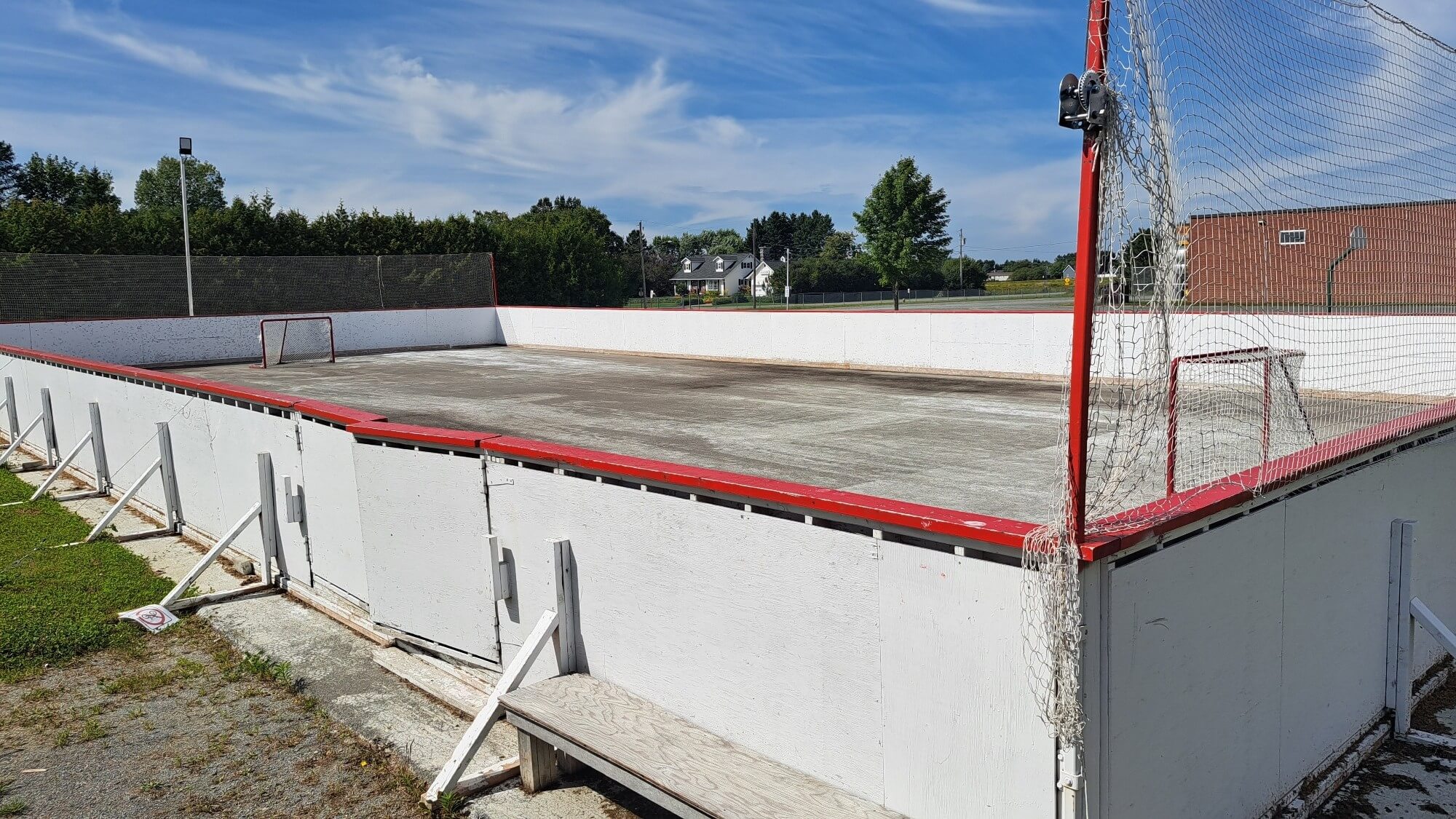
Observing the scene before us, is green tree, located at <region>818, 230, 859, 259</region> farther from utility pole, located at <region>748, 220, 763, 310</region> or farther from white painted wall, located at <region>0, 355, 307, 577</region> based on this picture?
white painted wall, located at <region>0, 355, 307, 577</region>

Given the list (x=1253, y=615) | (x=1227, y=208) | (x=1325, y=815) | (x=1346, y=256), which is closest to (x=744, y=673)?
(x=1253, y=615)

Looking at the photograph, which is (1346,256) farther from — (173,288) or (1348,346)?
(173,288)

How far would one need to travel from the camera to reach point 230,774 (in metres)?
4.64

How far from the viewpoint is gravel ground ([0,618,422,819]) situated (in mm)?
4406

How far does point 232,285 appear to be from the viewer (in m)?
28.9

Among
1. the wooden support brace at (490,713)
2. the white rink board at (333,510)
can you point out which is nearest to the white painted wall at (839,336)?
the white rink board at (333,510)

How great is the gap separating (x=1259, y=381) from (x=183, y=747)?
293 inches

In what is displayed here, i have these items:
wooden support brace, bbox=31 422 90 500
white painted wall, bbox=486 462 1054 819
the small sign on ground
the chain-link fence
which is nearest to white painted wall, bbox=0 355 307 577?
wooden support brace, bbox=31 422 90 500

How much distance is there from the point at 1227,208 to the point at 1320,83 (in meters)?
1.61

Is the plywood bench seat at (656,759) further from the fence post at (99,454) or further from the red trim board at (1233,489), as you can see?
the fence post at (99,454)

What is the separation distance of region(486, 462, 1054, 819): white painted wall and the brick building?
1.84 metres

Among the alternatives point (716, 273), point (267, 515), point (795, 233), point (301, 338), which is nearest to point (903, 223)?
point (301, 338)

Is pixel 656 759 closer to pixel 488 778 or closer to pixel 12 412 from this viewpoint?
pixel 488 778

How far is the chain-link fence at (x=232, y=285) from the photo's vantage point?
25.6 m
